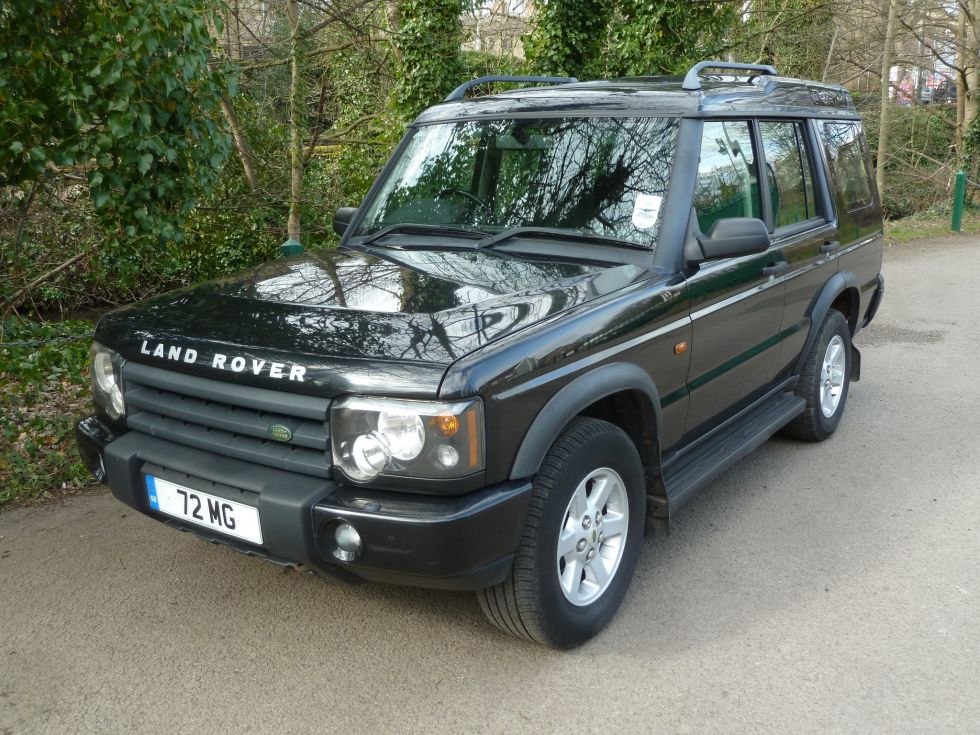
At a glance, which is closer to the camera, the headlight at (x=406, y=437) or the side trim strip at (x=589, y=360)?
the headlight at (x=406, y=437)

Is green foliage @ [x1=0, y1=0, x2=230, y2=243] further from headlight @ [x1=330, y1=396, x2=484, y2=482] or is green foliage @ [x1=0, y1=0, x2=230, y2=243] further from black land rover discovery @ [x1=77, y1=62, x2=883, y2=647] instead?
headlight @ [x1=330, y1=396, x2=484, y2=482]

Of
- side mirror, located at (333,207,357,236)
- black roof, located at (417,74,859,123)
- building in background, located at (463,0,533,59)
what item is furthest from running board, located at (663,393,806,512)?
building in background, located at (463,0,533,59)

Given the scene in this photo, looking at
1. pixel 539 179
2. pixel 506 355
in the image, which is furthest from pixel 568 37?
pixel 506 355

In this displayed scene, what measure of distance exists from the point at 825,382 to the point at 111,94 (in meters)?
4.27

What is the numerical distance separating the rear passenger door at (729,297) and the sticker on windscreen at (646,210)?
0.18 m

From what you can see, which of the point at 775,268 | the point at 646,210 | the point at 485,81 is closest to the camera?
the point at 646,210

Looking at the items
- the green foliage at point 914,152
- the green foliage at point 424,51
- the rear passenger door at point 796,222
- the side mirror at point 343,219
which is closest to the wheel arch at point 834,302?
the rear passenger door at point 796,222

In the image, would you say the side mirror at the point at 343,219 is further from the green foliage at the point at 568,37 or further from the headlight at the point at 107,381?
the green foliage at the point at 568,37

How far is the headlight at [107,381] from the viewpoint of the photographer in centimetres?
321

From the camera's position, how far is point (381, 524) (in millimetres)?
2533

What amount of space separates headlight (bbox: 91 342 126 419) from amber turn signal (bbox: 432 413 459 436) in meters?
1.34

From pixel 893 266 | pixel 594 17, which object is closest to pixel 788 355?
pixel 893 266

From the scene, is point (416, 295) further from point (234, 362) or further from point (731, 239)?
point (731, 239)

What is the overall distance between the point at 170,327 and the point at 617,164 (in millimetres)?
1920
